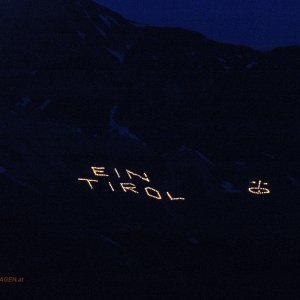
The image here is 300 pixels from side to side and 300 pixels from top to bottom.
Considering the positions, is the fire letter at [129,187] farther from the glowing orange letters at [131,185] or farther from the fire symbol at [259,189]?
the fire symbol at [259,189]

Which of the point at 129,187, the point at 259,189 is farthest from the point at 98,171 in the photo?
the point at 259,189

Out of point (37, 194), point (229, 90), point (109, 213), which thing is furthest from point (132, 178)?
point (229, 90)

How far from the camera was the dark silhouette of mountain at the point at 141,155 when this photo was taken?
314 cm

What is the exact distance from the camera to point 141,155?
322cm

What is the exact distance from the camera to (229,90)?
329 centimetres

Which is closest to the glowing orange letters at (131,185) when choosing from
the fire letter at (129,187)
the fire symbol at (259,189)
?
the fire letter at (129,187)

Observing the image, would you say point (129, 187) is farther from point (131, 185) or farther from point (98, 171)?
point (98, 171)

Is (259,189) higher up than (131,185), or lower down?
higher up

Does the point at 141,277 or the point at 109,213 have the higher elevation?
the point at 109,213

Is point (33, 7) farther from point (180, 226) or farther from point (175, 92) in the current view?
point (180, 226)

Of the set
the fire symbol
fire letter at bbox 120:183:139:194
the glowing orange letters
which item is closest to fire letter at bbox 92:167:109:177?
the glowing orange letters

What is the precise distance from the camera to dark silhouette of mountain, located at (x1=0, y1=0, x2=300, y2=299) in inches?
124

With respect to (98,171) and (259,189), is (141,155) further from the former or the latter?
(259,189)

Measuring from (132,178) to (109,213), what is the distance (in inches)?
9.2
